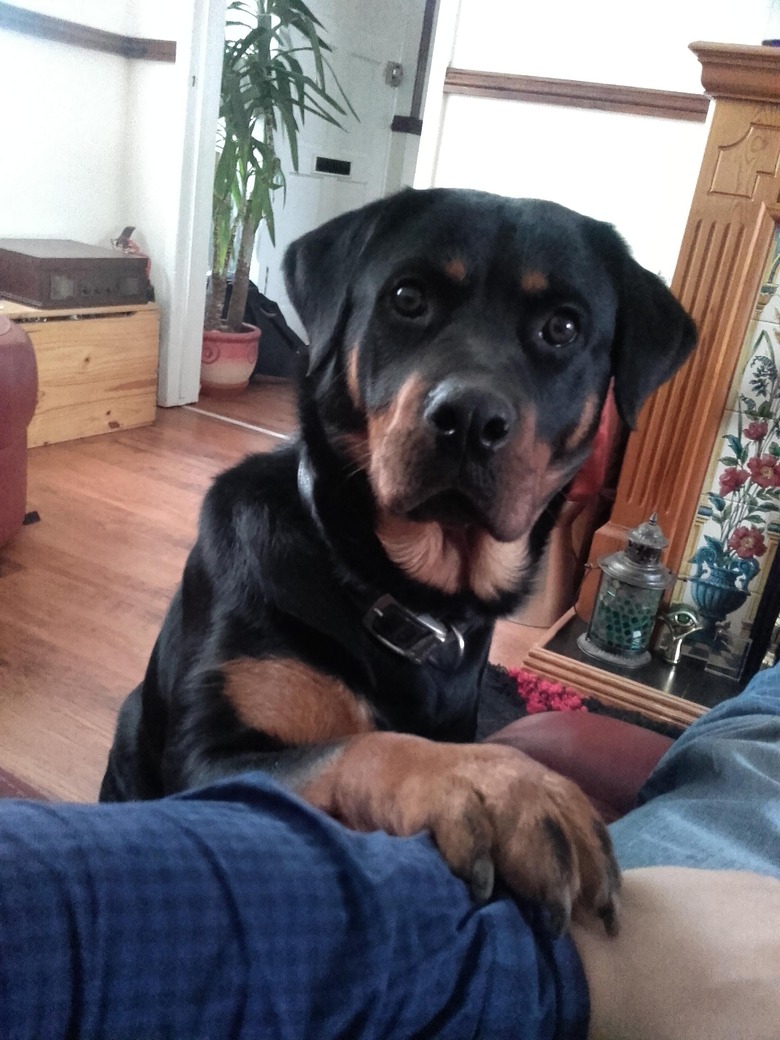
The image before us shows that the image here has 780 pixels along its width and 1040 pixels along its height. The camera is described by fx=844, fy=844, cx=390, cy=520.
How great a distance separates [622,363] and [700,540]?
1.27m

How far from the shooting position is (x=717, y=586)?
7.89 ft

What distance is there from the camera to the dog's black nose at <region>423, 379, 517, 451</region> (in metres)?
1.01

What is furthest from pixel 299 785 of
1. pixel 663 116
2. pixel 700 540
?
pixel 663 116

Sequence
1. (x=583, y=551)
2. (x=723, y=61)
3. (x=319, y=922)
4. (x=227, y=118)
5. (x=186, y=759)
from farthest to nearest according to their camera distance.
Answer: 1. (x=227, y=118)
2. (x=583, y=551)
3. (x=723, y=61)
4. (x=186, y=759)
5. (x=319, y=922)

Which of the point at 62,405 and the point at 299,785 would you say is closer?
the point at 299,785

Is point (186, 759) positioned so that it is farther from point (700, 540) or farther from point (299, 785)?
point (700, 540)

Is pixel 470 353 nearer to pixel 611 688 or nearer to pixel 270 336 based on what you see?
pixel 611 688

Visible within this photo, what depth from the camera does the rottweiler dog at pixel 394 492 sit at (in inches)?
39.4

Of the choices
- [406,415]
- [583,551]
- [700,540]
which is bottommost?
[583,551]

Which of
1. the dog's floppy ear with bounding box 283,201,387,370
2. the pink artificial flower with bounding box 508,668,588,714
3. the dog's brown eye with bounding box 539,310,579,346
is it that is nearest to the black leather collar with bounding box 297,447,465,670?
the dog's floppy ear with bounding box 283,201,387,370

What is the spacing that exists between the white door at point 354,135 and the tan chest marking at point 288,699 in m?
4.40

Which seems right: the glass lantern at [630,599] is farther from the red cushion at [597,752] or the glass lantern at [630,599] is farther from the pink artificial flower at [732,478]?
the red cushion at [597,752]

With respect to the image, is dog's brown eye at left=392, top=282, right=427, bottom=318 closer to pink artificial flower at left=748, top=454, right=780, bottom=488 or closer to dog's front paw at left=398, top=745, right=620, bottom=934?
dog's front paw at left=398, top=745, right=620, bottom=934

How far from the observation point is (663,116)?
9.50 feet
